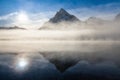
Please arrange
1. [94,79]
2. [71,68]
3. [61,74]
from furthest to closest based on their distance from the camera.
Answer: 1. [71,68]
2. [61,74]
3. [94,79]

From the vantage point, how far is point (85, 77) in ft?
84.7

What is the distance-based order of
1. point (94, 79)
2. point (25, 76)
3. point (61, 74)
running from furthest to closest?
1. point (61, 74)
2. point (25, 76)
3. point (94, 79)

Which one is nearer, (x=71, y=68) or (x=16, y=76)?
(x=16, y=76)

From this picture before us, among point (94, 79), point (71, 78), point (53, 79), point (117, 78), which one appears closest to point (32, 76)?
point (53, 79)

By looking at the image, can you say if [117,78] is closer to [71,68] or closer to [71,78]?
[71,78]

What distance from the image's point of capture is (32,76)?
26328mm

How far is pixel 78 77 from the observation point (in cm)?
2577

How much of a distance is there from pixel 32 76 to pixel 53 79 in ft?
9.85

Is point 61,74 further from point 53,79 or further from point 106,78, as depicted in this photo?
point 106,78

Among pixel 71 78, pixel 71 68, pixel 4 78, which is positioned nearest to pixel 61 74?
pixel 71 78

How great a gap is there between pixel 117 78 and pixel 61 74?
6939 mm

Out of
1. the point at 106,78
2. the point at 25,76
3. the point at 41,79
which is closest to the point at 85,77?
the point at 106,78

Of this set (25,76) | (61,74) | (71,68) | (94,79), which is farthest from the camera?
(71,68)

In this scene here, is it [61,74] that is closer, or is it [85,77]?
[85,77]
